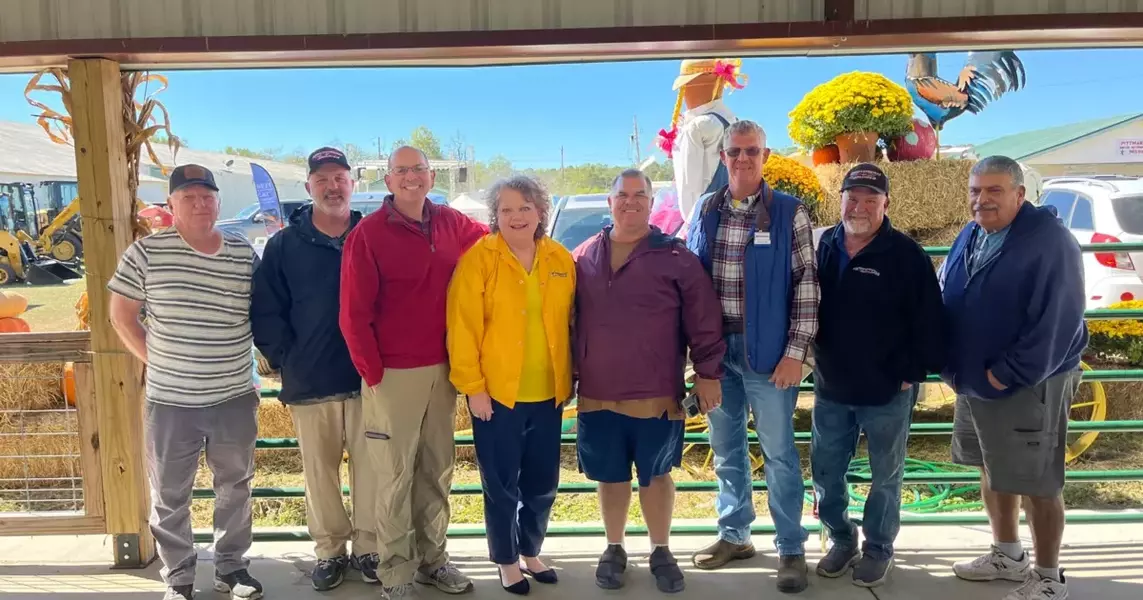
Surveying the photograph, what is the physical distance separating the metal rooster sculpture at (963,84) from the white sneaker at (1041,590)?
394 centimetres

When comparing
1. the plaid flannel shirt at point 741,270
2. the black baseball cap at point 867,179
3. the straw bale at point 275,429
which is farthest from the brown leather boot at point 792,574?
the straw bale at point 275,429

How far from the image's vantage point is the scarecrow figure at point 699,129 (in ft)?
13.1

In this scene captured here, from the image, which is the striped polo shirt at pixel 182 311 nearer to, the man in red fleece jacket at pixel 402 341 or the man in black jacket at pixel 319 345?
the man in black jacket at pixel 319 345

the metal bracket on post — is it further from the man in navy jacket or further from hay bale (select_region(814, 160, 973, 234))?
hay bale (select_region(814, 160, 973, 234))

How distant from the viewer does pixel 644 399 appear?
8.85 feet

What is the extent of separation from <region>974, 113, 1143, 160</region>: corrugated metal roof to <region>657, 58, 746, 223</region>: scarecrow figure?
16.7 ft

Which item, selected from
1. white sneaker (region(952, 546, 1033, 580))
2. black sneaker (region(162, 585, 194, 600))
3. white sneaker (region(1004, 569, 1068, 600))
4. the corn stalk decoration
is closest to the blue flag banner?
the corn stalk decoration

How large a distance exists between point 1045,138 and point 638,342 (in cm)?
917

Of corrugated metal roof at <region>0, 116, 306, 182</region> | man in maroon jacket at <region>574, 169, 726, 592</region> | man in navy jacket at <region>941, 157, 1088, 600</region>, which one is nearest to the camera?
man in navy jacket at <region>941, 157, 1088, 600</region>

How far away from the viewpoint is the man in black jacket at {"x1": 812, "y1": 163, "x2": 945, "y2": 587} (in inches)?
106

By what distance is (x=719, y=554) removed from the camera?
10.2ft

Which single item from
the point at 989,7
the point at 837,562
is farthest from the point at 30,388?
the point at 989,7

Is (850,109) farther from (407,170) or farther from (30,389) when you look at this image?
(30,389)

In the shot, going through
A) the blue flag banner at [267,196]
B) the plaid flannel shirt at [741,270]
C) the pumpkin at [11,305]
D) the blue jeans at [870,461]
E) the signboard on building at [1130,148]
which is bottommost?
the blue jeans at [870,461]
